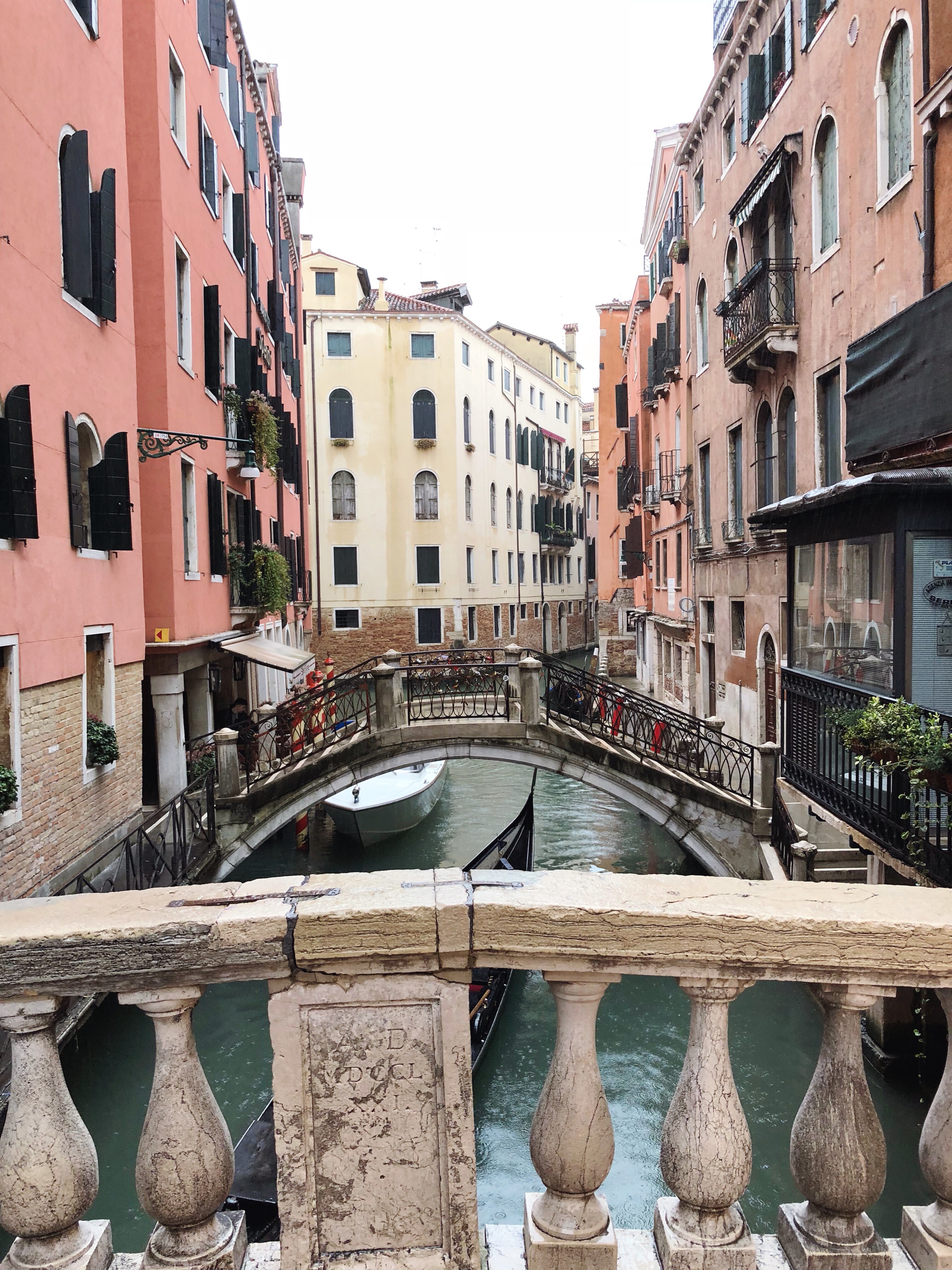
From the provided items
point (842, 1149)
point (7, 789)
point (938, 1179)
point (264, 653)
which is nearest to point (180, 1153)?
point (842, 1149)

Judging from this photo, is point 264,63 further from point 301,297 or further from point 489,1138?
point 489,1138

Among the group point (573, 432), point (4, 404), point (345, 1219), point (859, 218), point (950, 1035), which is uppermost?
point (573, 432)

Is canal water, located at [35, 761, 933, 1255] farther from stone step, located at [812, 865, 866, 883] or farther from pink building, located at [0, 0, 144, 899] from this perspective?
pink building, located at [0, 0, 144, 899]

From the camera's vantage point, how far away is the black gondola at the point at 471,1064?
4770mm

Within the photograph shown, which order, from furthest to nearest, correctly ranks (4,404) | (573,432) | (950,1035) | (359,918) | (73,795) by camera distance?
1. (573,432)
2. (73,795)
3. (4,404)
4. (359,918)
5. (950,1035)

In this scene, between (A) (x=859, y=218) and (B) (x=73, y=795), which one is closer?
(B) (x=73, y=795)

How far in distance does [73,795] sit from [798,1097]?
7.12 metres

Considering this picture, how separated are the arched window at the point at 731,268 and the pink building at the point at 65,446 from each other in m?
9.54

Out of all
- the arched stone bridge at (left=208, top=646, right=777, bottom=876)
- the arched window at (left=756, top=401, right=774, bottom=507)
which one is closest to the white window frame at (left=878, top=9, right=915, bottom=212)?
the arched window at (left=756, top=401, right=774, bottom=507)

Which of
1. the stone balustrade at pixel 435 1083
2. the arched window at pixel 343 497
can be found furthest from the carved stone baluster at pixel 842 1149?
the arched window at pixel 343 497

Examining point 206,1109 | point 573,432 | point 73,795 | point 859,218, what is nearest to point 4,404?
point 73,795

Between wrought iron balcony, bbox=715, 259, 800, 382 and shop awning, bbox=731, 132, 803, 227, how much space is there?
88 centimetres

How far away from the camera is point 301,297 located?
102 feet

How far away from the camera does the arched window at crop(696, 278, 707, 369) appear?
1730cm
